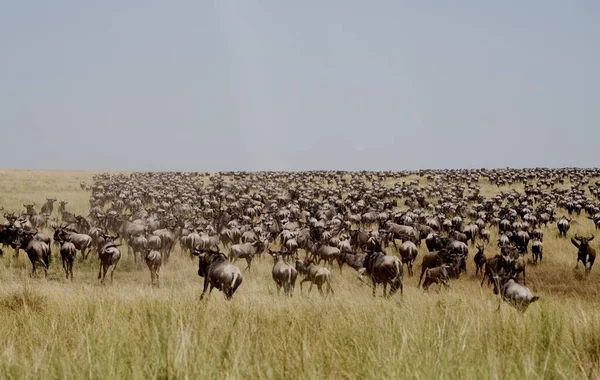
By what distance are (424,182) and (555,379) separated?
6857 centimetres

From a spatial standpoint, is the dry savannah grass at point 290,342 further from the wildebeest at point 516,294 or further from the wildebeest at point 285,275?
the wildebeest at point 285,275

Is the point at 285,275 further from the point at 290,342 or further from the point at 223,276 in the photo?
the point at 290,342

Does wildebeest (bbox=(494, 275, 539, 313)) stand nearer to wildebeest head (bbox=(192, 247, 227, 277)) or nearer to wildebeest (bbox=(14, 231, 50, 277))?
wildebeest head (bbox=(192, 247, 227, 277))

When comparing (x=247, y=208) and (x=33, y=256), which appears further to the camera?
(x=247, y=208)

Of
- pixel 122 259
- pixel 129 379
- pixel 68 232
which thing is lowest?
pixel 122 259

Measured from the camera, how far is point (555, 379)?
11.6 feet

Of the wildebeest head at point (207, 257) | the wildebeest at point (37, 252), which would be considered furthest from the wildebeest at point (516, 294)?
the wildebeest at point (37, 252)

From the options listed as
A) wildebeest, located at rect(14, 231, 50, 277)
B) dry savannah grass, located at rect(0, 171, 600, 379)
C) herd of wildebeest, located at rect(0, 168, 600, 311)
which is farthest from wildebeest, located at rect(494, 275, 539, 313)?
wildebeest, located at rect(14, 231, 50, 277)

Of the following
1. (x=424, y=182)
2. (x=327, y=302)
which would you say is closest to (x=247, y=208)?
(x=327, y=302)

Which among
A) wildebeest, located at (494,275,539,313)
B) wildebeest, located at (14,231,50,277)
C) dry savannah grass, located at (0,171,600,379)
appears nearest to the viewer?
dry savannah grass, located at (0,171,600,379)

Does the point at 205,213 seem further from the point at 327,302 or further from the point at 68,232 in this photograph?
the point at 327,302

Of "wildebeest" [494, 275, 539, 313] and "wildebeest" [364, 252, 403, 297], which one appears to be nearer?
"wildebeest" [494, 275, 539, 313]

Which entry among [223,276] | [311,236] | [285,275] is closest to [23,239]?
[223,276]

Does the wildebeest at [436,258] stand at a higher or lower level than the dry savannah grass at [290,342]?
lower
